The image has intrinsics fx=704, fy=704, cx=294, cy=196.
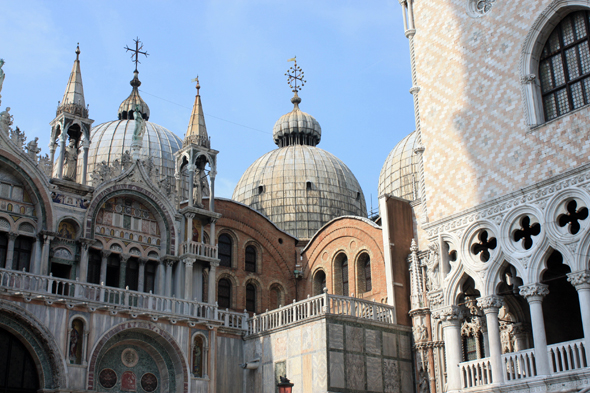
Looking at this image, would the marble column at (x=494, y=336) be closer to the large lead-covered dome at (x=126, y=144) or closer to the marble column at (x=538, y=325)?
the marble column at (x=538, y=325)

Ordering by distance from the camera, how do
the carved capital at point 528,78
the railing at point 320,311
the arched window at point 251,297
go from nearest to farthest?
the carved capital at point 528,78 < the railing at point 320,311 < the arched window at point 251,297

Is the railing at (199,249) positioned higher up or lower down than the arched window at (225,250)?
lower down

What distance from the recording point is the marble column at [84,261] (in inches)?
822

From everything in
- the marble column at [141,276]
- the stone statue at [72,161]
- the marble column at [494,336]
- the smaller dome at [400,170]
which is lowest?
the marble column at [494,336]

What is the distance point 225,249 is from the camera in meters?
29.6

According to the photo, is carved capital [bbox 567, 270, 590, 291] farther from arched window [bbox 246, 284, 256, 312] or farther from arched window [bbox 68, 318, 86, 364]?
arched window [bbox 246, 284, 256, 312]

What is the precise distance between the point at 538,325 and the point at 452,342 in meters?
2.58

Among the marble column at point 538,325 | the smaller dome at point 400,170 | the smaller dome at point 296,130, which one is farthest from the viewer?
the smaller dome at point 296,130

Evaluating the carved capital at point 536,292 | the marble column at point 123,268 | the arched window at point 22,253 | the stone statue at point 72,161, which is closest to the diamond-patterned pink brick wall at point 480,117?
the carved capital at point 536,292

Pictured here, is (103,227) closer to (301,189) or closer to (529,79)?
(529,79)

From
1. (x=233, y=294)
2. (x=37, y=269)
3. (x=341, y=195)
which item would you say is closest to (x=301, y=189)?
(x=341, y=195)

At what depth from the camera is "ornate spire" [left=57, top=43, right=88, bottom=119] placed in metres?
22.5

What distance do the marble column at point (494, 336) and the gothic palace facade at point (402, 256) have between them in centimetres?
5

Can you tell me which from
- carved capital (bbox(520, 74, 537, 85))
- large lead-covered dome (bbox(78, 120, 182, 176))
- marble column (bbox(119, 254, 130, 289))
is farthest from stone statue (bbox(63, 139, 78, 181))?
carved capital (bbox(520, 74, 537, 85))
